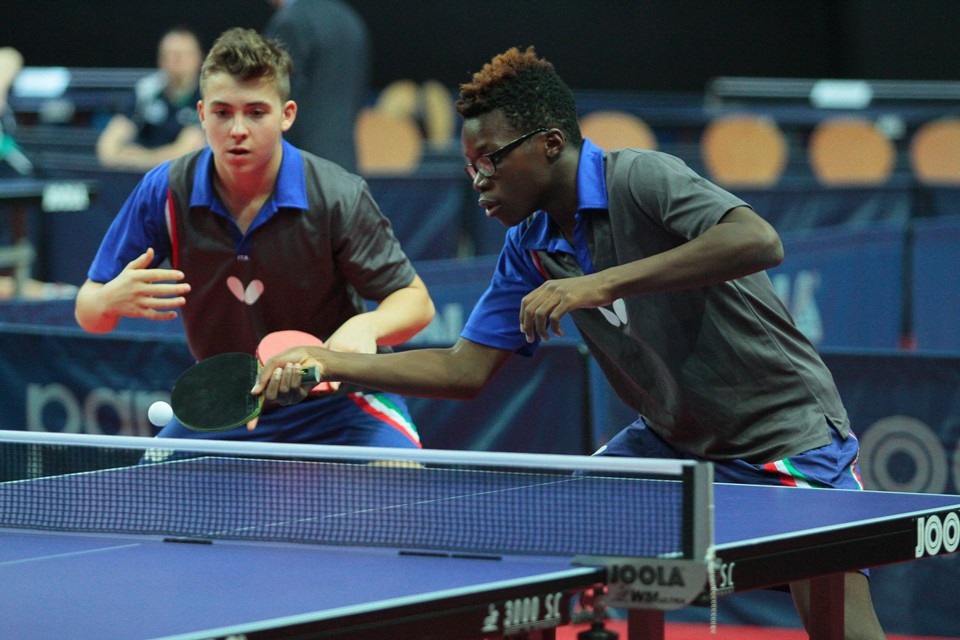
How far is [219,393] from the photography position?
3.52 meters

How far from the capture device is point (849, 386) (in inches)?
203

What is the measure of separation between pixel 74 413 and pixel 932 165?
937 centimetres

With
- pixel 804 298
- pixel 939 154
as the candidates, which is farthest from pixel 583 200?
pixel 939 154

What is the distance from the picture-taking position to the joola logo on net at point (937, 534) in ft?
10.1

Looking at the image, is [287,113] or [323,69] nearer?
[287,113]

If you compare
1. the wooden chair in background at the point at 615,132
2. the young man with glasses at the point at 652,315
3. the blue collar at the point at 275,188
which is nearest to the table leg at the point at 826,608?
the young man with glasses at the point at 652,315

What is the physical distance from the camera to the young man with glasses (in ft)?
11.3

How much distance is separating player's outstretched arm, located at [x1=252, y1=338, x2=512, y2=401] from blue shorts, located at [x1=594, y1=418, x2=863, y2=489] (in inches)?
17.0

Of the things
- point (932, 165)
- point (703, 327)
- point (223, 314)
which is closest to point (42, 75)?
point (932, 165)

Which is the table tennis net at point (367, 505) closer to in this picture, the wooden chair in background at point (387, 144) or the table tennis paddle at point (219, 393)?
the table tennis paddle at point (219, 393)

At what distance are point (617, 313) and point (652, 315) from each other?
93mm

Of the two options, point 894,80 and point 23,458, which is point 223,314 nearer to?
point 23,458

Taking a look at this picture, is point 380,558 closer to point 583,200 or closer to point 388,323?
point 583,200

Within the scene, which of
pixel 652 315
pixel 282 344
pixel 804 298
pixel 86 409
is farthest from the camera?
pixel 804 298
